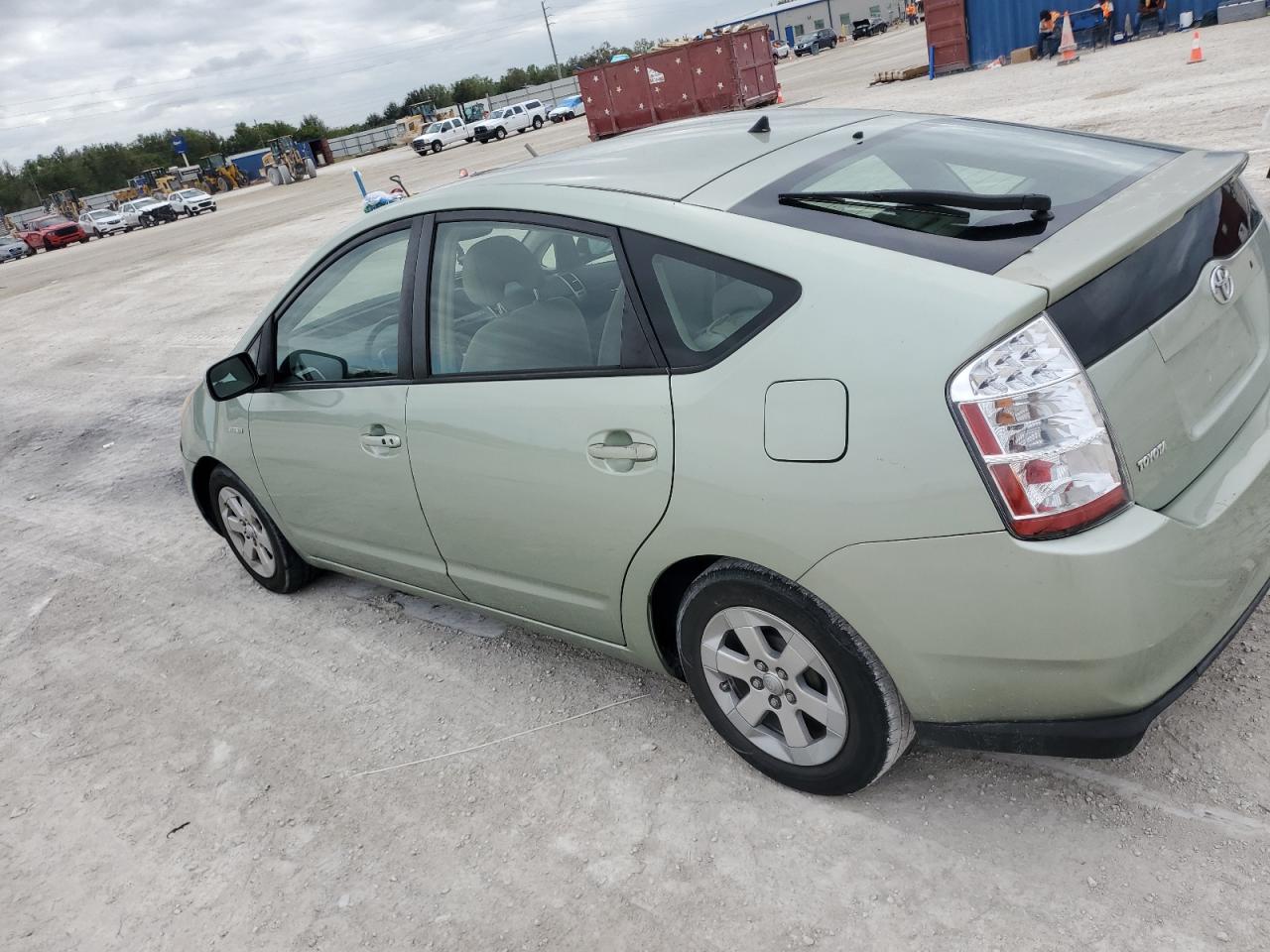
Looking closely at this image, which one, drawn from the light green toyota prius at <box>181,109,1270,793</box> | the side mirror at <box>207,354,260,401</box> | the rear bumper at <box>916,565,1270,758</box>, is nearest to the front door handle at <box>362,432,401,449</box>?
the light green toyota prius at <box>181,109,1270,793</box>

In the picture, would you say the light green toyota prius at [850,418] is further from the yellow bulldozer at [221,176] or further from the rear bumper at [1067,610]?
the yellow bulldozer at [221,176]

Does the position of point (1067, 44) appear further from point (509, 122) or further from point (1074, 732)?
point (509, 122)

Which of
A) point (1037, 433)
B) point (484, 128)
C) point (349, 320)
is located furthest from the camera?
point (484, 128)

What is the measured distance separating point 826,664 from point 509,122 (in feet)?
182

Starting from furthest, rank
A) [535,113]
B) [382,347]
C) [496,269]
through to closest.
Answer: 1. [535,113]
2. [382,347]
3. [496,269]

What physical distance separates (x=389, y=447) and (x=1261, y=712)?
2.70 metres

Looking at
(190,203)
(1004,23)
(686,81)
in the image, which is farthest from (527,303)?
(190,203)

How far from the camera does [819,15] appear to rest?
97.5m

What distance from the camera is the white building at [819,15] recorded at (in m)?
93.6

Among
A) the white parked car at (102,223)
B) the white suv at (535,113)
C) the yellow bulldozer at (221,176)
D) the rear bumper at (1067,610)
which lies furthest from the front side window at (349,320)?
the yellow bulldozer at (221,176)

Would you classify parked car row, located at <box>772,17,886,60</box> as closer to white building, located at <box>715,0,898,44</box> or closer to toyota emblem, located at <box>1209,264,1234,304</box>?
white building, located at <box>715,0,898,44</box>

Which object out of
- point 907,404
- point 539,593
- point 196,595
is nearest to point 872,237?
point 907,404

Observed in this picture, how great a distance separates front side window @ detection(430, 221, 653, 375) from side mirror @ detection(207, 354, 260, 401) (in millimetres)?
1095

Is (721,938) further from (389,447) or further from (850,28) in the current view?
(850,28)
